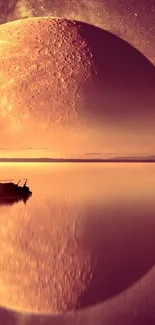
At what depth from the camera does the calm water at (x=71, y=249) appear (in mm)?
11844

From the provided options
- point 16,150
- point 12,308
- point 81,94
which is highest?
point 81,94

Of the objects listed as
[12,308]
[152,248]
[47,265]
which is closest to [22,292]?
[12,308]

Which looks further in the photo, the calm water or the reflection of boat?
the reflection of boat

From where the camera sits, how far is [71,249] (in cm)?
1580

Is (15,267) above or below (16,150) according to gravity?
below

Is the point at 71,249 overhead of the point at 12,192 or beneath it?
beneath

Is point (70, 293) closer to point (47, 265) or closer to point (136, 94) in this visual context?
point (47, 265)

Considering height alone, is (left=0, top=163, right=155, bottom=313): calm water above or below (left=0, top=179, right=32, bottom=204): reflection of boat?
below

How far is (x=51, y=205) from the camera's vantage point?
26.1 m

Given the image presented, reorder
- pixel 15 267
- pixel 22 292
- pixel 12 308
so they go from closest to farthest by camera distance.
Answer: pixel 12 308 < pixel 22 292 < pixel 15 267

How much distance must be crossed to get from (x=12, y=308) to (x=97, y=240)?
6.46m

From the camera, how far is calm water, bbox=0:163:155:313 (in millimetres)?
11844

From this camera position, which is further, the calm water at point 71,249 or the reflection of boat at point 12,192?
the reflection of boat at point 12,192

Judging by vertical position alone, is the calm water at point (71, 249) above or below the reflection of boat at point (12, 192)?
below
